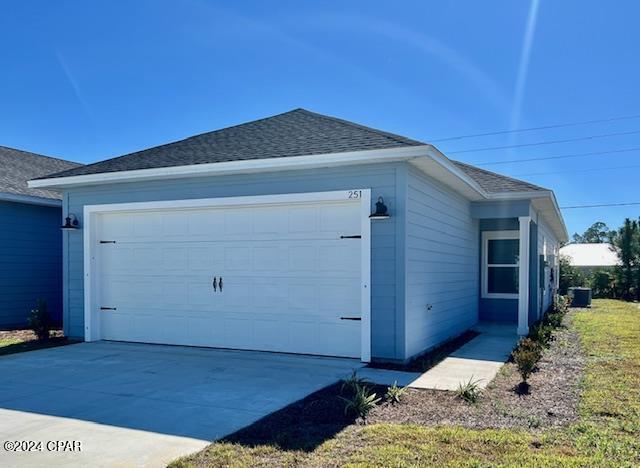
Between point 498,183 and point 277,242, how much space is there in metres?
6.19

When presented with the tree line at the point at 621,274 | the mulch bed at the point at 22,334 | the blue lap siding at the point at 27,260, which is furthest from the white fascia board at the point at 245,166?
the tree line at the point at 621,274

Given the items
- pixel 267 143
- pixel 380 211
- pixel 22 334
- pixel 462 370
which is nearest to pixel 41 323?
pixel 22 334

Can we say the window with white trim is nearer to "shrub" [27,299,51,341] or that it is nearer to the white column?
the white column

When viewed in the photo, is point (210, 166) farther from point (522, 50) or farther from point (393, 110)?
point (393, 110)

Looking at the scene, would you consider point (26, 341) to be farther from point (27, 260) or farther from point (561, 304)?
point (561, 304)

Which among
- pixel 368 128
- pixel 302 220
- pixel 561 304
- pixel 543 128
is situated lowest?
pixel 561 304

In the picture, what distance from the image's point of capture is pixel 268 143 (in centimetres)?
837

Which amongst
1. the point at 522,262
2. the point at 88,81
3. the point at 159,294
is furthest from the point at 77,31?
the point at 522,262

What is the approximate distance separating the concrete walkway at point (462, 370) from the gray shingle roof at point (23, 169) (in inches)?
366

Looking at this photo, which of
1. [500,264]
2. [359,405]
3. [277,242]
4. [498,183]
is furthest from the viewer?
[500,264]

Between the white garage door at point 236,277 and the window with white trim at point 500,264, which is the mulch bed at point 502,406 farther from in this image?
the window with white trim at point 500,264

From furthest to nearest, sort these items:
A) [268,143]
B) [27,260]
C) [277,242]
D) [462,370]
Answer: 1. [27,260]
2. [268,143]
3. [277,242]
4. [462,370]

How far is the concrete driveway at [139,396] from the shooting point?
3.95 m

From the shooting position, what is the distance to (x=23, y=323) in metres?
11.7
